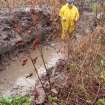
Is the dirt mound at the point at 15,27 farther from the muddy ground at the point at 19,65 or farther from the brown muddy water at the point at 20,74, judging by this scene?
the brown muddy water at the point at 20,74

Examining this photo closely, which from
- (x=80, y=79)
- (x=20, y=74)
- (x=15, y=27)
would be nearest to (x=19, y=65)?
(x=20, y=74)

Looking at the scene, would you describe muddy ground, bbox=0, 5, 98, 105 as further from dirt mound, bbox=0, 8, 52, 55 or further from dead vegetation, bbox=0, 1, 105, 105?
dead vegetation, bbox=0, 1, 105, 105

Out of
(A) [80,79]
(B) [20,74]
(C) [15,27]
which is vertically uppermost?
(C) [15,27]

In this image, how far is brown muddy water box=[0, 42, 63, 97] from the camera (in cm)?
842

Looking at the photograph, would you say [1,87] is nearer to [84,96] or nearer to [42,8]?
[84,96]

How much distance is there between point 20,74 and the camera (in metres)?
9.46

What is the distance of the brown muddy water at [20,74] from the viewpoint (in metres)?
8.42

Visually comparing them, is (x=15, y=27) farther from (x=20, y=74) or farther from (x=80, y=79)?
(x=80, y=79)

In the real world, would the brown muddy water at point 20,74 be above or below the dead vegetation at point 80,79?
Answer: below

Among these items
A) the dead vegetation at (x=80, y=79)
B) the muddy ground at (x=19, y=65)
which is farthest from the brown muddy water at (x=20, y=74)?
the dead vegetation at (x=80, y=79)

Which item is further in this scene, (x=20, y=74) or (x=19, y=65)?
(x=19, y=65)

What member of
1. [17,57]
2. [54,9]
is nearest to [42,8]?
[54,9]

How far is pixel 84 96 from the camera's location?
6.76 metres

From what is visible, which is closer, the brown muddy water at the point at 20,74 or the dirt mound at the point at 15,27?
the brown muddy water at the point at 20,74
